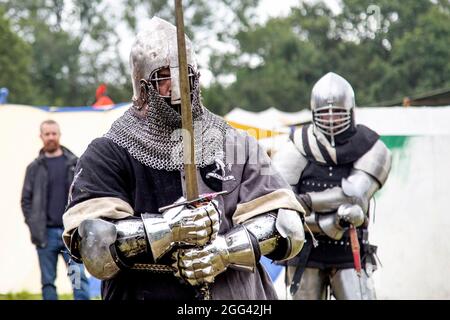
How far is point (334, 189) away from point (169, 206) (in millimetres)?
3535

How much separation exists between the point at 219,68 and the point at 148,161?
43.0m

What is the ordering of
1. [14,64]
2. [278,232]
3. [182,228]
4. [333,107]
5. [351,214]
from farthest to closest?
[14,64] → [333,107] → [351,214] → [278,232] → [182,228]

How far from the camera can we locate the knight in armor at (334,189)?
723 centimetres

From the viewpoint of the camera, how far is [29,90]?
4091cm

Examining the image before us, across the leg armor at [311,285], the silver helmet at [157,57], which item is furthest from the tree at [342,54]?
the silver helmet at [157,57]

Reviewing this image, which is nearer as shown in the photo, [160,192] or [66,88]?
[160,192]

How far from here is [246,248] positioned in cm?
396

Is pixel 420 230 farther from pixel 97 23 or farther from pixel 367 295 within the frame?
pixel 97 23

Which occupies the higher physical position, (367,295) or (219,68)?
(219,68)

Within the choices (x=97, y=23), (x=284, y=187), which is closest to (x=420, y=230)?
(x=284, y=187)

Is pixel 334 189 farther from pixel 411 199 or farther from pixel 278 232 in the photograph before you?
pixel 278 232

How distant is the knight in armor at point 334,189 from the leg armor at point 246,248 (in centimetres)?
303

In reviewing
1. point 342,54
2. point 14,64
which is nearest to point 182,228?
point 14,64

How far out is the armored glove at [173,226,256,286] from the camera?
3.86 metres
